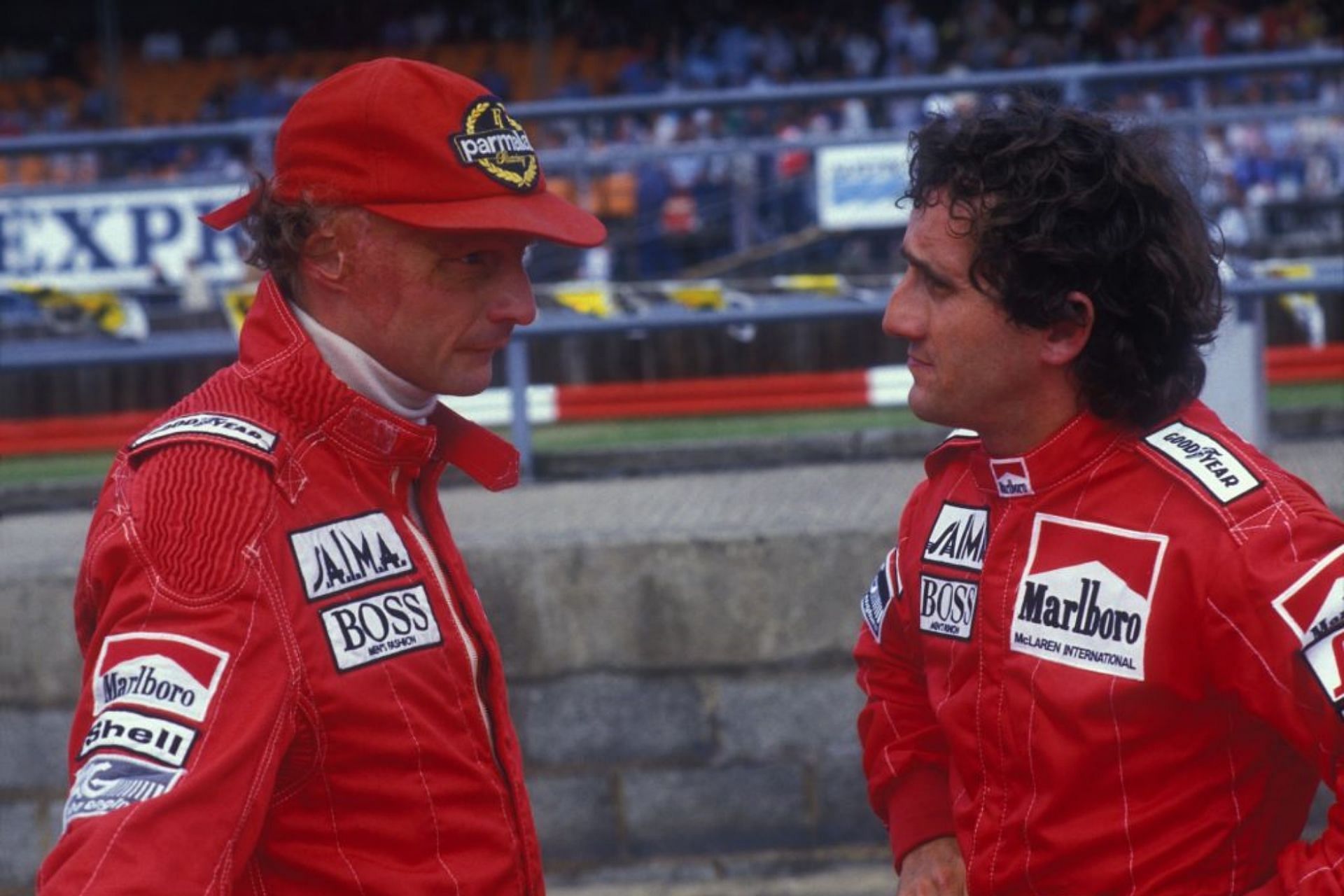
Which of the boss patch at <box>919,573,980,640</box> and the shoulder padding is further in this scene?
the boss patch at <box>919,573,980,640</box>

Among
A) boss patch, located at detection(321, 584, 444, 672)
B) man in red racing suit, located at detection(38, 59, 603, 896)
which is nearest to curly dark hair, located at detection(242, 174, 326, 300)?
man in red racing suit, located at detection(38, 59, 603, 896)

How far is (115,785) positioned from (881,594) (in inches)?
50.1

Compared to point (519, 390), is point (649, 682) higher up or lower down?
lower down

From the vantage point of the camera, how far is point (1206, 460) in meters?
2.22

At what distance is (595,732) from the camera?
14.5 feet

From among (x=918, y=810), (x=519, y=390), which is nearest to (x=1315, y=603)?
(x=918, y=810)

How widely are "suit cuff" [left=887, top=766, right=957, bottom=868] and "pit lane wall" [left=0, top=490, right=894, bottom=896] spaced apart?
1.73m

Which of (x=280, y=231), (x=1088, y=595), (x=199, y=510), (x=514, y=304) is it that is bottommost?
(x=1088, y=595)

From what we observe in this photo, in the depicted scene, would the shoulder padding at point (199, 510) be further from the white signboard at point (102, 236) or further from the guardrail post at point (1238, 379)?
the white signboard at point (102, 236)

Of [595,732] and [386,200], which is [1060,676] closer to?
[386,200]

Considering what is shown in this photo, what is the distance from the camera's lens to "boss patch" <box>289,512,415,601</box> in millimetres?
2055

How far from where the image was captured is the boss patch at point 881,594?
2648 millimetres

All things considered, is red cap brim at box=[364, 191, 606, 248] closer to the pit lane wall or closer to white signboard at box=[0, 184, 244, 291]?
the pit lane wall

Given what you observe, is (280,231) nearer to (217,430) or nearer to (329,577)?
(217,430)
